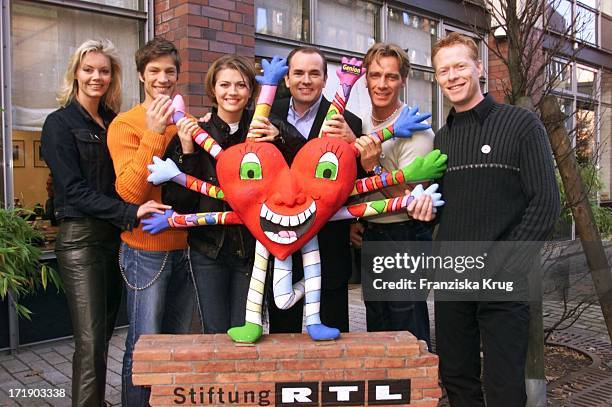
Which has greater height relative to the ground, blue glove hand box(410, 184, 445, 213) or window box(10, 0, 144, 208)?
window box(10, 0, 144, 208)

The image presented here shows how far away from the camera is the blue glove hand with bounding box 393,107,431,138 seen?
8.04 ft

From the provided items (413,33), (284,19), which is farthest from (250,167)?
(413,33)

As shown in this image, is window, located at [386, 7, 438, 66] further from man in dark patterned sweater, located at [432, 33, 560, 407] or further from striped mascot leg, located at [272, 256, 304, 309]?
striped mascot leg, located at [272, 256, 304, 309]

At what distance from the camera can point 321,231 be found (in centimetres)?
276

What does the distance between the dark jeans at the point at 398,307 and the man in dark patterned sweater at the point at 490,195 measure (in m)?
0.20

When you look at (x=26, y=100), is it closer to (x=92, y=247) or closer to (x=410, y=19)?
(x=92, y=247)

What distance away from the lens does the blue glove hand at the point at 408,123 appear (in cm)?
245

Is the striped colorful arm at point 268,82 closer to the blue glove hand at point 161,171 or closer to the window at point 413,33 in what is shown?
the blue glove hand at point 161,171

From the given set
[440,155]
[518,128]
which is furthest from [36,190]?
[518,128]

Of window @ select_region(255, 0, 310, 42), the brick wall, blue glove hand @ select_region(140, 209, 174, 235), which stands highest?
window @ select_region(255, 0, 310, 42)

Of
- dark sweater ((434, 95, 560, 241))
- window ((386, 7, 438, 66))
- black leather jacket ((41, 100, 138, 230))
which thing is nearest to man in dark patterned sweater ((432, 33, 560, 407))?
dark sweater ((434, 95, 560, 241))

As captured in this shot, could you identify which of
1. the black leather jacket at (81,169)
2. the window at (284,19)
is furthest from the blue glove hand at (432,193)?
the window at (284,19)

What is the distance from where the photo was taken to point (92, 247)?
9.12 ft

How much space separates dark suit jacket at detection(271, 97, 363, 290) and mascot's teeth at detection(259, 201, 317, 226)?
436 mm
